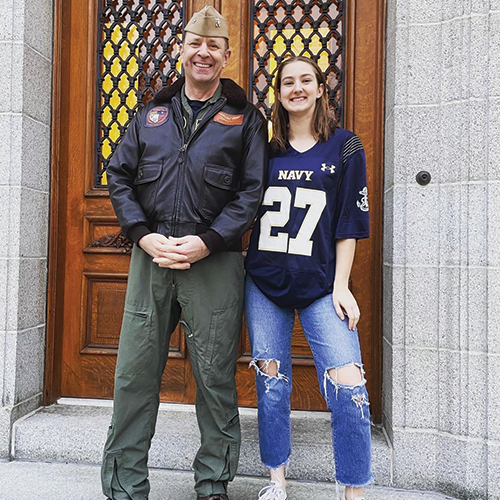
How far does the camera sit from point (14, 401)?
3.31m

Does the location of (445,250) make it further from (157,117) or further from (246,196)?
(157,117)

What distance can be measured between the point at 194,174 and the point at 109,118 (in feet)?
4.86

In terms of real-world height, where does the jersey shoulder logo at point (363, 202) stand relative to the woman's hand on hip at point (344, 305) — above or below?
above

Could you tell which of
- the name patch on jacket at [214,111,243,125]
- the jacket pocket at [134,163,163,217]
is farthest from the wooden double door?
the jacket pocket at [134,163,163,217]

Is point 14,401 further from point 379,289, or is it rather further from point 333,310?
point 379,289

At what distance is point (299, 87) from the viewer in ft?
8.14

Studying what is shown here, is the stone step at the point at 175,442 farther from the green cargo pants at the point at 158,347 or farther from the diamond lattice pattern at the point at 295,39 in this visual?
the diamond lattice pattern at the point at 295,39

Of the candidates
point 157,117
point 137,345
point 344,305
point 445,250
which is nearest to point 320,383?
point 344,305

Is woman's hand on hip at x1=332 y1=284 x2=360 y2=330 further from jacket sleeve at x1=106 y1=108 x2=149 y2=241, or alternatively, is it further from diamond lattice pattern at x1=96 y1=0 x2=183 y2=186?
diamond lattice pattern at x1=96 y1=0 x2=183 y2=186

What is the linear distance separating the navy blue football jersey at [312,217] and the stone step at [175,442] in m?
1.08

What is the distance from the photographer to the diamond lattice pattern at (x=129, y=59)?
3.63 meters

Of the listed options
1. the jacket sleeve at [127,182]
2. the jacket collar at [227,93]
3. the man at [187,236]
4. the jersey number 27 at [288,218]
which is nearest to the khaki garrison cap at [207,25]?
the man at [187,236]

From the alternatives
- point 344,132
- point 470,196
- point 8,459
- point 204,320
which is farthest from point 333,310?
point 8,459

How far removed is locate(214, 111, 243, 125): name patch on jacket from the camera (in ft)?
8.48
